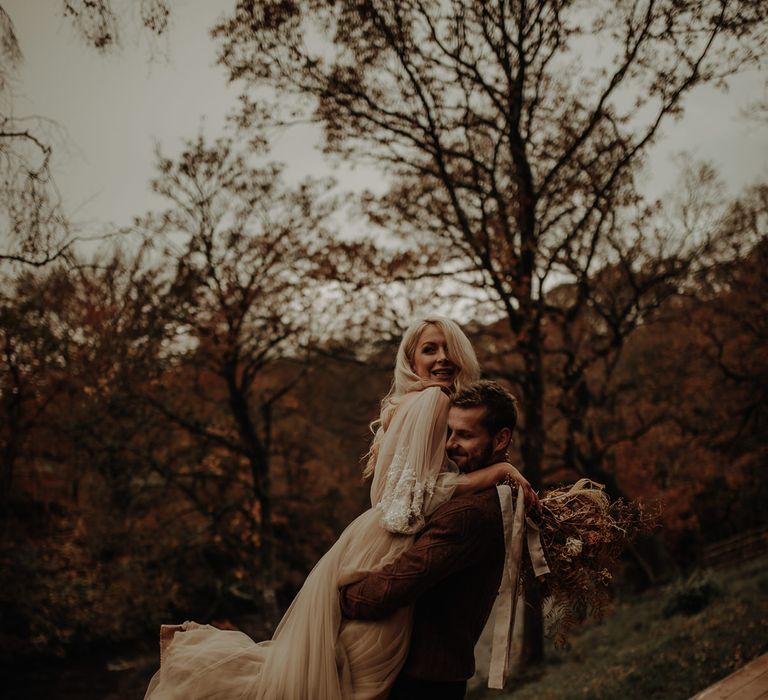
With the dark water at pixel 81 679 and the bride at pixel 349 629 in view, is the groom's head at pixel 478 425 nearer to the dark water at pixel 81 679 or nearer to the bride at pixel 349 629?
the bride at pixel 349 629

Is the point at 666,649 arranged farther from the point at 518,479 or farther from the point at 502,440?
the point at 518,479

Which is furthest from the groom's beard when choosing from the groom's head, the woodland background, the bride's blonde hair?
the woodland background

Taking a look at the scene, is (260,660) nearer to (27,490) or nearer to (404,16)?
(404,16)

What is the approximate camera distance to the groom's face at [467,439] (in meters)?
2.62

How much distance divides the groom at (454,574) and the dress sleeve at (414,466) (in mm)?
66

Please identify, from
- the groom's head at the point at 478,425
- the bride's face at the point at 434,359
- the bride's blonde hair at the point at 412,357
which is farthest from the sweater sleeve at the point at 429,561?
the bride's face at the point at 434,359

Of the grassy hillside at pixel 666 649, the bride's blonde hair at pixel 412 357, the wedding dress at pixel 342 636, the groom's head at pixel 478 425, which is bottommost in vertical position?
the grassy hillside at pixel 666 649

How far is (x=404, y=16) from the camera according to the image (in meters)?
9.45

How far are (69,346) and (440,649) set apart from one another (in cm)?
1376

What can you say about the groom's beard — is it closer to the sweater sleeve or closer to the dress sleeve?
the dress sleeve

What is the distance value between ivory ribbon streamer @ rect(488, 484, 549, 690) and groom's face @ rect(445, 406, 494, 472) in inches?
9.1

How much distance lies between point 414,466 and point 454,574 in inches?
16.5

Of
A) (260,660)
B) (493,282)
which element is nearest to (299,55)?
(493,282)

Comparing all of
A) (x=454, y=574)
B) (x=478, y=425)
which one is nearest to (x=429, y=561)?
(x=454, y=574)
